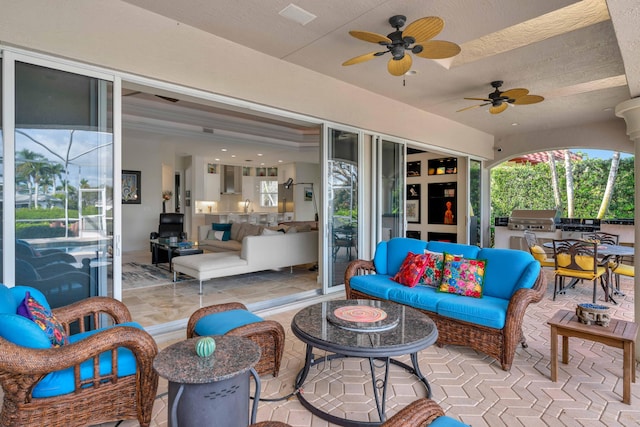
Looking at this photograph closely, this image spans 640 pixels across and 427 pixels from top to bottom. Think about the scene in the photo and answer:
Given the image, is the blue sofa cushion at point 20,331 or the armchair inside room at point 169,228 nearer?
the blue sofa cushion at point 20,331

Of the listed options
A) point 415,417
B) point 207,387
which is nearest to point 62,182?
point 207,387

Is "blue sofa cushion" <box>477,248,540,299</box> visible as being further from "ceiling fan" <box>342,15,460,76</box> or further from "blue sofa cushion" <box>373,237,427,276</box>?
"ceiling fan" <box>342,15,460,76</box>

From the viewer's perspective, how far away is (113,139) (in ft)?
10.1

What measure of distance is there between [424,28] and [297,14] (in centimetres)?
119

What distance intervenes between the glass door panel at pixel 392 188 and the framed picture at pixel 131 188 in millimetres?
6670

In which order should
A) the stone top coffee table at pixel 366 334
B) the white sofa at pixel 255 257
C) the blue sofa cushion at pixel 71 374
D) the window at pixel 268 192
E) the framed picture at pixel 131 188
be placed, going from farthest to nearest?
the window at pixel 268 192
the framed picture at pixel 131 188
the white sofa at pixel 255 257
the stone top coffee table at pixel 366 334
the blue sofa cushion at pixel 71 374

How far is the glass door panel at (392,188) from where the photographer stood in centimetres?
593

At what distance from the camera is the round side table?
1441 mm

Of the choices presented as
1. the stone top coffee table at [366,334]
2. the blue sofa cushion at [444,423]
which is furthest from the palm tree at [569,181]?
A: the blue sofa cushion at [444,423]

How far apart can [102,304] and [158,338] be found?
3.40 ft

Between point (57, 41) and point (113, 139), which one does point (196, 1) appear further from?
point (113, 139)

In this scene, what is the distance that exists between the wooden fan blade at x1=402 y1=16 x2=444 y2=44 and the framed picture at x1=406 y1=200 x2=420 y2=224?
6927 mm

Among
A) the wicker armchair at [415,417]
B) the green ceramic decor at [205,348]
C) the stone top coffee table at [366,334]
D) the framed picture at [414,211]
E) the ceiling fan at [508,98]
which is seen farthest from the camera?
the framed picture at [414,211]

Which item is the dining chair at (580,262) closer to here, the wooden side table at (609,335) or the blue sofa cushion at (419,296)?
the wooden side table at (609,335)
